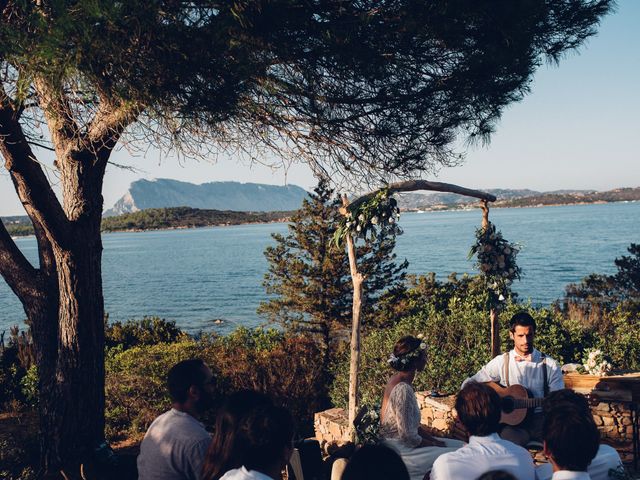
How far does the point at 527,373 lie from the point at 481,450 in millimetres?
2241

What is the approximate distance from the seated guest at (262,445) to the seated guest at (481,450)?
106 cm

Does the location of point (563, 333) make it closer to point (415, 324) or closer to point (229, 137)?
point (415, 324)

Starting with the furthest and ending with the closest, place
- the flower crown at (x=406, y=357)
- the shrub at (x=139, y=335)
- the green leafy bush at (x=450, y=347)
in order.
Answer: the shrub at (x=139, y=335), the green leafy bush at (x=450, y=347), the flower crown at (x=406, y=357)

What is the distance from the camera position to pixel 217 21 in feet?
13.8

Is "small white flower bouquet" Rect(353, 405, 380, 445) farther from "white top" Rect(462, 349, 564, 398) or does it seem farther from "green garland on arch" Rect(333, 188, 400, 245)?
"green garland on arch" Rect(333, 188, 400, 245)

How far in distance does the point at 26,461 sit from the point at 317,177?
4516mm

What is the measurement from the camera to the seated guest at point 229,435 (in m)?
2.48

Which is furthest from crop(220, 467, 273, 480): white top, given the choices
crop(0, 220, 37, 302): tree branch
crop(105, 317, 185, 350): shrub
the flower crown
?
crop(105, 317, 185, 350): shrub

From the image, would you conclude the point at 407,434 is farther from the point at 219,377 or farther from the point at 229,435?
the point at 219,377

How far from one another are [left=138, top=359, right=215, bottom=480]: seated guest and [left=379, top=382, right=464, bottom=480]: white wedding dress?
144 cm

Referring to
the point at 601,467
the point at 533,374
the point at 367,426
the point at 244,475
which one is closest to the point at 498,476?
the point at 244,475

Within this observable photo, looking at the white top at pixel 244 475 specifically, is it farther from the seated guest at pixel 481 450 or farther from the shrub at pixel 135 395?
the shrub at pixel 135 395

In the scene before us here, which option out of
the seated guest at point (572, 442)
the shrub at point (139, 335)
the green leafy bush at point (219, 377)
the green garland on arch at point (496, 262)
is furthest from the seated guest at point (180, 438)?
the shrub at point (139, 335)

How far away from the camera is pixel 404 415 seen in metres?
4.18
